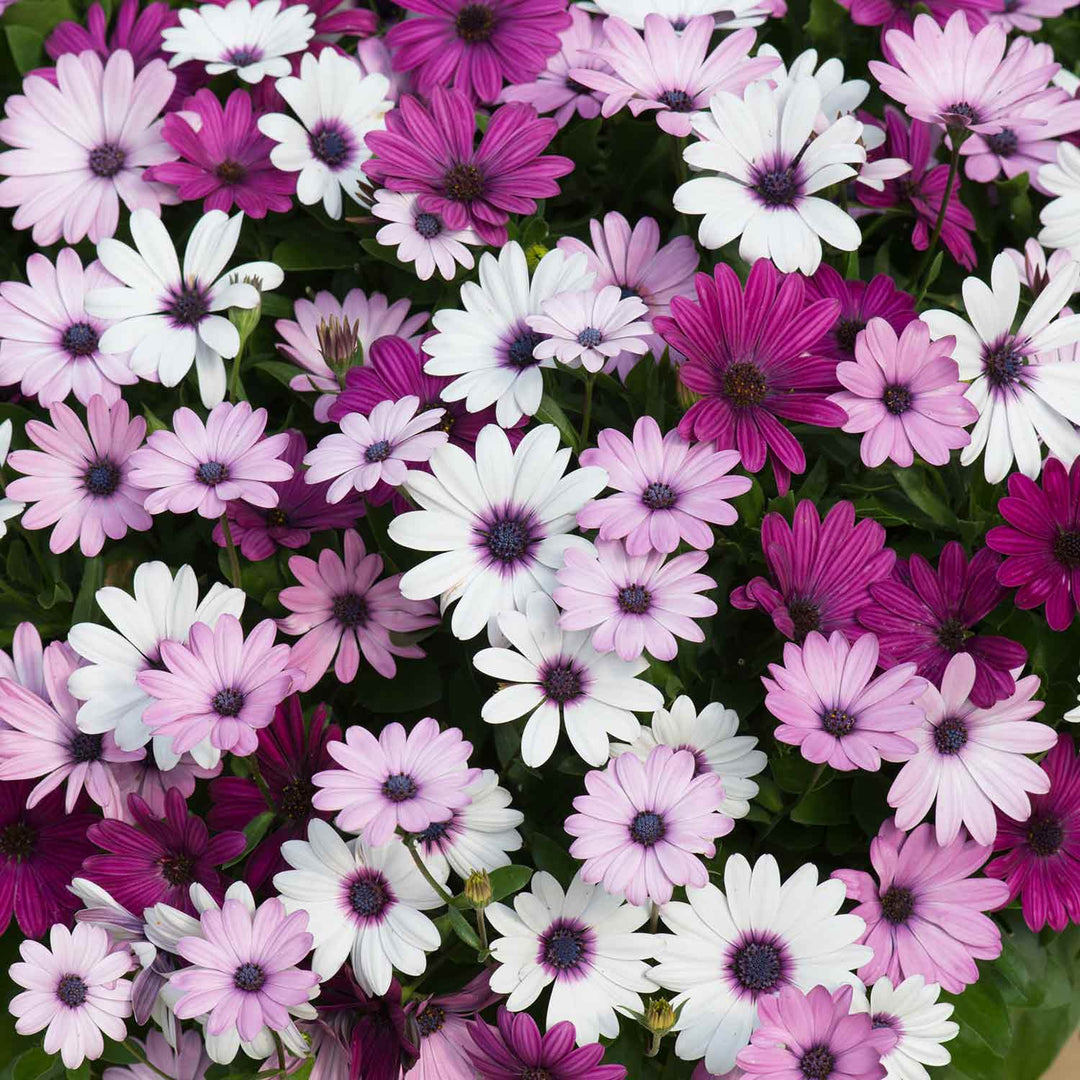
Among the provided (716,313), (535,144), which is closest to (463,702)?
(716,313)

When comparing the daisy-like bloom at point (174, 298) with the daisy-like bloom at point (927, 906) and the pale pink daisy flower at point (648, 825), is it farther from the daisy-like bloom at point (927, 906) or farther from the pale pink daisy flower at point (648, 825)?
the daisy-like bloom at point (927, 906)

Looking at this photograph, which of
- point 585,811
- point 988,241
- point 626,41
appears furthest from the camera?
point 988,241

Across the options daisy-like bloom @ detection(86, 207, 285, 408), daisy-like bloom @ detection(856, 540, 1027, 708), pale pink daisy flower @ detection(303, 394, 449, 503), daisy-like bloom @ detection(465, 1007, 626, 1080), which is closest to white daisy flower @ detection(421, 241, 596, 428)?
pale pink daisy flower @ detection(303, 394, 449, 503)

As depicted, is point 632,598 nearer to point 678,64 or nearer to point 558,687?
point 558,687

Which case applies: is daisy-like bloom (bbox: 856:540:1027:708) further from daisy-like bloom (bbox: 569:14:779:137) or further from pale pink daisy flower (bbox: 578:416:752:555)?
daisy-like bloom (bbox: 569:14:779:137)

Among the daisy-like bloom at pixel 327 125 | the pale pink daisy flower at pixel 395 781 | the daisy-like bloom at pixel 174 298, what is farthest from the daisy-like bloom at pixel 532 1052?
the daisy-like bloom at pixel 327 125

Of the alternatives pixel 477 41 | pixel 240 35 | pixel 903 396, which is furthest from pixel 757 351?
pixel 240 35

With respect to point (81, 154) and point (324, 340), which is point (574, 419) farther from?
point (81, 154)
